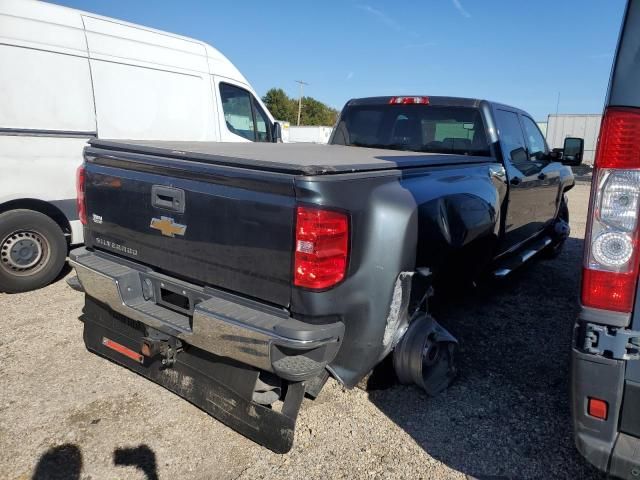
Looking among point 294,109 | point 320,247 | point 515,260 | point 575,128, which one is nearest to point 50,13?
point 320,247

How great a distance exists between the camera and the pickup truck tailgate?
7.23 ft

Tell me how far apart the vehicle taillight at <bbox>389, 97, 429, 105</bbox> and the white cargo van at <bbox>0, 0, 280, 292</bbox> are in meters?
3.10

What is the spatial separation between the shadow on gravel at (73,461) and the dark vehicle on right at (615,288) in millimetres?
2093

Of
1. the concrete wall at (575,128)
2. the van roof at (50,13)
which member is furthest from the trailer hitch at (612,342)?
the concrete wall at (575,128)

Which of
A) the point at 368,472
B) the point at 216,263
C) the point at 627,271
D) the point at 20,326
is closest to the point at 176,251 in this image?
the point at 216,263

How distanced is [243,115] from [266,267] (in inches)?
219

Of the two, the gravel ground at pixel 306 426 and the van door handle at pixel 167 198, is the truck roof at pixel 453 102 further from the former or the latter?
the van door handle at pixel 167 198

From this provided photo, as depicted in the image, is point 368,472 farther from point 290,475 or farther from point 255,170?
point 255,170

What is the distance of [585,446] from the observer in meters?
1.82

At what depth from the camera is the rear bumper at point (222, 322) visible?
83.6 inches

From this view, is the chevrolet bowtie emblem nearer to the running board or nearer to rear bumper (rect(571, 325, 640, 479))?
rear bumper (rect(571, 325, 640, 479))

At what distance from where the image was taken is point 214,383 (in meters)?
2.60

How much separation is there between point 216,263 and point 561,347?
3.19 meters

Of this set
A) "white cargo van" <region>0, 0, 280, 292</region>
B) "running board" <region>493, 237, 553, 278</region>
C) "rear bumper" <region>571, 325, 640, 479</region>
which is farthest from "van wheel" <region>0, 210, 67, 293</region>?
"rear bumper" <region>571, 325, 640, 479</region>
